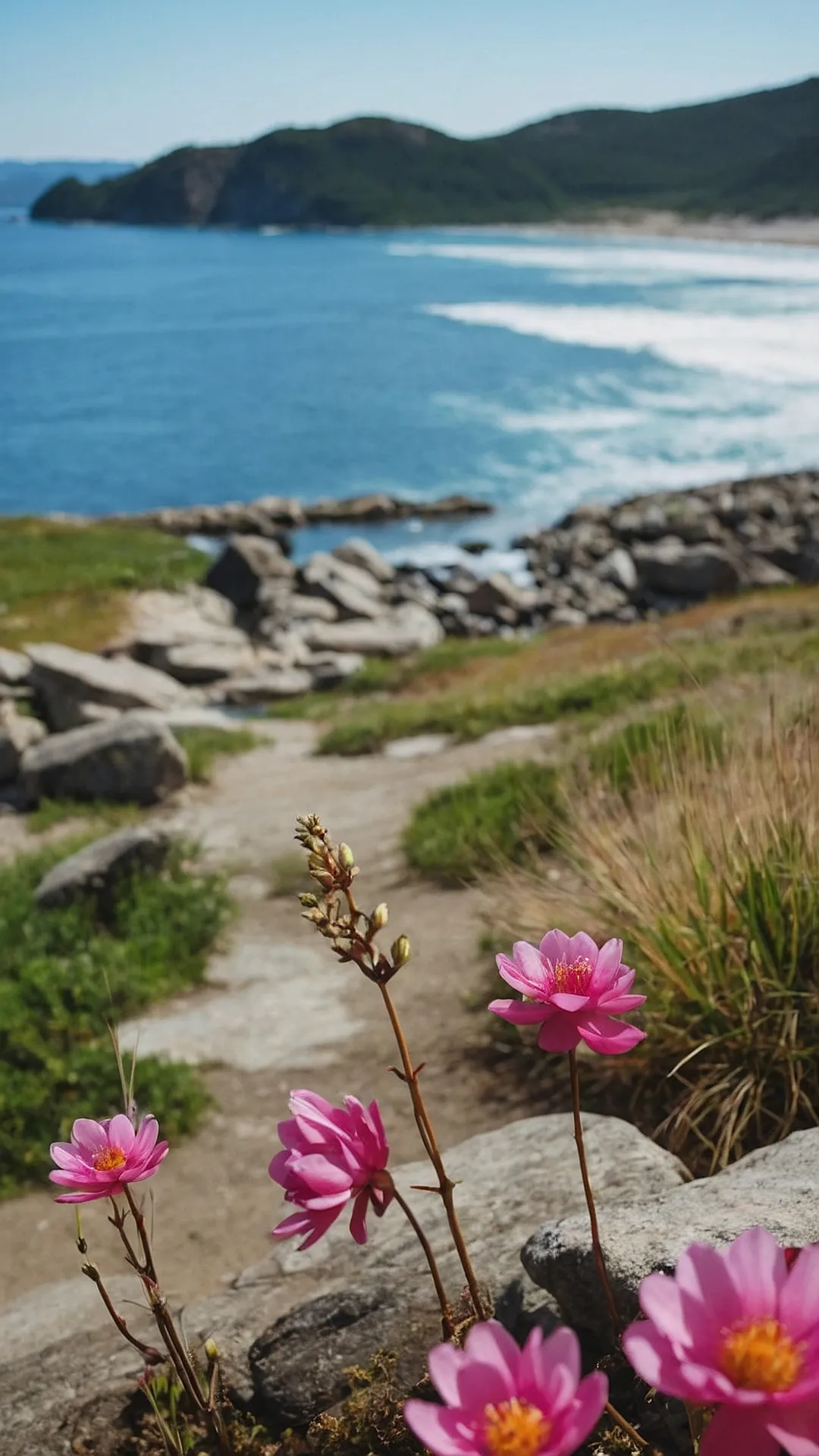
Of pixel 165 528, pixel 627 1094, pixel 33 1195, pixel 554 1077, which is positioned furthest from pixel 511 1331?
pixel 165 528

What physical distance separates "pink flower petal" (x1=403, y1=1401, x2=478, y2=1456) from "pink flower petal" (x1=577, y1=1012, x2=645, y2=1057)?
0.47m

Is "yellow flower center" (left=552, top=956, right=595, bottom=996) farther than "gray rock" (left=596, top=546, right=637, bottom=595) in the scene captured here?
No

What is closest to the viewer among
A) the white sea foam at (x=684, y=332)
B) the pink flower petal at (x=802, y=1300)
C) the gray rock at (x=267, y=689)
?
the pink flower petal at (x=802, y=1300)

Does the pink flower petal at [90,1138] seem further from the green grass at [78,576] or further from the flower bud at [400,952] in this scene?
the green grass at [78,576]

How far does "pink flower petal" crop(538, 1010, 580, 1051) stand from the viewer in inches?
58.3

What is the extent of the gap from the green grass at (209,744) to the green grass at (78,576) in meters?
10.2

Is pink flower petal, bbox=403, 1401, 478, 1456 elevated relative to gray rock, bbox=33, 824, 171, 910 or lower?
elevated

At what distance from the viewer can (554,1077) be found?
5.32m

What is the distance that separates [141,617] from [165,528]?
15297 mm

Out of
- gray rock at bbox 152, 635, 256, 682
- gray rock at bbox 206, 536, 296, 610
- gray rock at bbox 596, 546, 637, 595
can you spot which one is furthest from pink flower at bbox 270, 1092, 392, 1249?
gray rock at bbox 596, 546, 637, 595

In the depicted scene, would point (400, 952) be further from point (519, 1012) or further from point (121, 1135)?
point (121, 1135)

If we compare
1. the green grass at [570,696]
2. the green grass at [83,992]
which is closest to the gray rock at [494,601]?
the green grass at [570,696]

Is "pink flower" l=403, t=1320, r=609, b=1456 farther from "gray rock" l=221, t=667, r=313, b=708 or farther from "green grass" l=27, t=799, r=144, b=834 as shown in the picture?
"gray rock" l=221, t=667, r=313, b=708

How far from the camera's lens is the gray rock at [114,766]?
1212 cm
